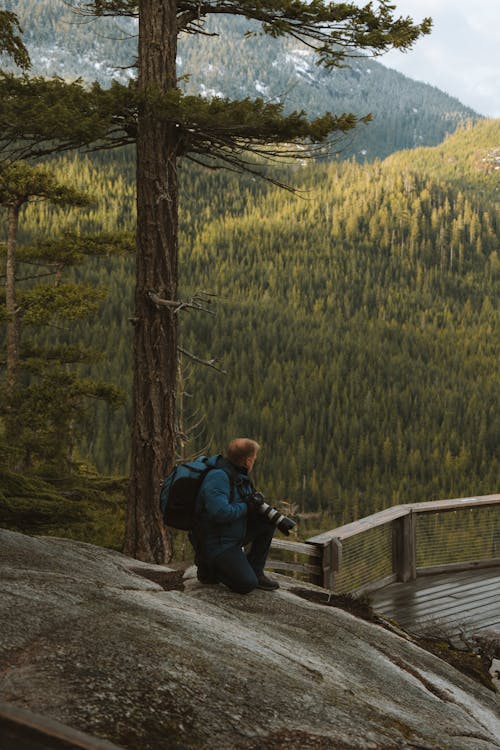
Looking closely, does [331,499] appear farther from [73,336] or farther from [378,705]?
[378,705]

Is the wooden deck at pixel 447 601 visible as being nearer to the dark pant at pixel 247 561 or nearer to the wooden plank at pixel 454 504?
the wooden plank at pixel 454 504

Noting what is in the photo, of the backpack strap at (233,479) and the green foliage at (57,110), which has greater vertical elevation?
the green foliage at (57,110)

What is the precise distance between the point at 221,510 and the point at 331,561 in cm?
259

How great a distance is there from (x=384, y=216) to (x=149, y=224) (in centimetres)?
14273

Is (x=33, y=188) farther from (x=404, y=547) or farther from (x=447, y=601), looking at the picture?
(x=447, y=601)

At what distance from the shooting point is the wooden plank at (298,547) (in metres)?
6.71

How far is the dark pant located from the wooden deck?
222cm

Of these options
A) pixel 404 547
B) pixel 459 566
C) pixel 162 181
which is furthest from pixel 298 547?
pixel 162 181

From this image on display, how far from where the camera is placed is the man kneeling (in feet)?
16.1

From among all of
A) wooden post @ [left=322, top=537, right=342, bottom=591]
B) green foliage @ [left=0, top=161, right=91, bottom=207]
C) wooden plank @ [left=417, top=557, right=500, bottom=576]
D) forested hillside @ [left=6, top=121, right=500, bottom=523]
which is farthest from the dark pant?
forested hillside @ [left=6, top=121, right=500, bottom=523]

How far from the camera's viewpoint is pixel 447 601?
7.84 meters

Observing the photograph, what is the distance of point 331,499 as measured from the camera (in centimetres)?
6112

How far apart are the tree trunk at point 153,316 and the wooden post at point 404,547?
8.24 ft

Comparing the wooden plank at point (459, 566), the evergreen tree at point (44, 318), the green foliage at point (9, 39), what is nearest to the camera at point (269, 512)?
the wooden plank at point (459, 566)
